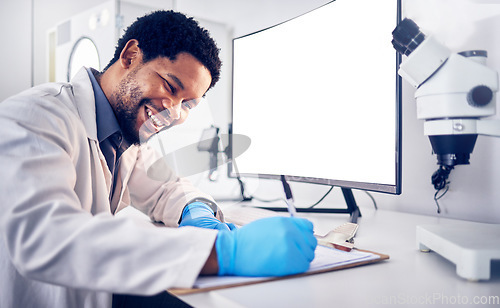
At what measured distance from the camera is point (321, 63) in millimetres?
999

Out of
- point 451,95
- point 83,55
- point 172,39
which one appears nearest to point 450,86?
point 451,95

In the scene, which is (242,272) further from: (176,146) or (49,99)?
(176,146)

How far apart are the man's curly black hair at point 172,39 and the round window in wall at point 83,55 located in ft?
3.94

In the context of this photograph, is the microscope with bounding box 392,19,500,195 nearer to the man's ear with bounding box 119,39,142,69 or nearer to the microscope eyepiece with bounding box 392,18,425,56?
the microscope eyepiece with bounding box 392,18,425,56

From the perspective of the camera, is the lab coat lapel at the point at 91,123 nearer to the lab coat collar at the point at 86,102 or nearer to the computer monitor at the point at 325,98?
the lab coat collar at the point at 86,102

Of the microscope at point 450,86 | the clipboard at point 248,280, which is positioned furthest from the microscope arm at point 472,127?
the clipboard at point 248,280

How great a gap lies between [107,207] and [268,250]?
48 cm

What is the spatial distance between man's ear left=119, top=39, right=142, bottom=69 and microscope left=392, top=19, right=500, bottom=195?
0.70 meters

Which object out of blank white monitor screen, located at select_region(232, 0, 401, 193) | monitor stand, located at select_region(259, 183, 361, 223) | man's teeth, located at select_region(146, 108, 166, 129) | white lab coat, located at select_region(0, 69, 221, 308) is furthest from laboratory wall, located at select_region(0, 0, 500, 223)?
white lab coat, located at select_region(0, 69, 221, 308)

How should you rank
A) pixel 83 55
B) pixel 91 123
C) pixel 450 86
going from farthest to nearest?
pixel 83 55, pixel 91 123, pixel 450 86

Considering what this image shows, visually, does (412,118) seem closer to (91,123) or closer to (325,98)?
(325,98)

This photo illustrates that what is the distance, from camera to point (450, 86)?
1.89ft

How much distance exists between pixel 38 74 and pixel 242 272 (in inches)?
110

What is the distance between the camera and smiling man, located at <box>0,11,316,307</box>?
46cm
